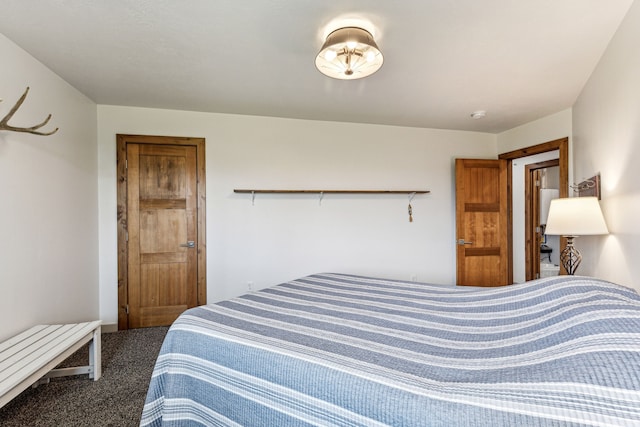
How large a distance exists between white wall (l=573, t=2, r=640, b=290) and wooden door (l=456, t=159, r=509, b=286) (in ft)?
4.34

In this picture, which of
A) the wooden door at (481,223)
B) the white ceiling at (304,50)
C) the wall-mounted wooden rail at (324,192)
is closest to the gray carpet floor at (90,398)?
the wall-mounted wooden rail at (324,192)

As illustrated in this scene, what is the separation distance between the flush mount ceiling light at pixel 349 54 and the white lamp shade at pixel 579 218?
190 centimetres

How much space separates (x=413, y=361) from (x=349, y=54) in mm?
1751

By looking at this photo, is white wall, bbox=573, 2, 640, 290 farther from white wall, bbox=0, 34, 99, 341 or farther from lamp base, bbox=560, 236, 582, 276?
white wall, bbox=0, 34, 99, 341

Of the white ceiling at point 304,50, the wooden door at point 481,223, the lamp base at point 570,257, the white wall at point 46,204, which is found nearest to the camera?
the white ceiling at point 304,50

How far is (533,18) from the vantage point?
1.86 metres

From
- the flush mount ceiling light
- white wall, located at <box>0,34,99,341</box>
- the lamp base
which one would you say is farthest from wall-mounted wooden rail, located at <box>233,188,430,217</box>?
the flush mount ceiling light

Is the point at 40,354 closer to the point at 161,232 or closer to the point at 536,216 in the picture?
the point at 161,232

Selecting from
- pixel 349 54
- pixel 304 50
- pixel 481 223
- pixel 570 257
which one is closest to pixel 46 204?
pixel 304 50

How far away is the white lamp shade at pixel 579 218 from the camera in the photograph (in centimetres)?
225

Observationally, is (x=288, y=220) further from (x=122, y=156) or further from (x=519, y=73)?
(x=519, y=73)

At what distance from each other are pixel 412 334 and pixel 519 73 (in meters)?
2.48

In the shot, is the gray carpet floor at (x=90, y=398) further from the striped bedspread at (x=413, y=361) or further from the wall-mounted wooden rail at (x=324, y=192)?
the wall-mounted wooden rail at (x=324, y=192)

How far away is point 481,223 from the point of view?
4.13 m
